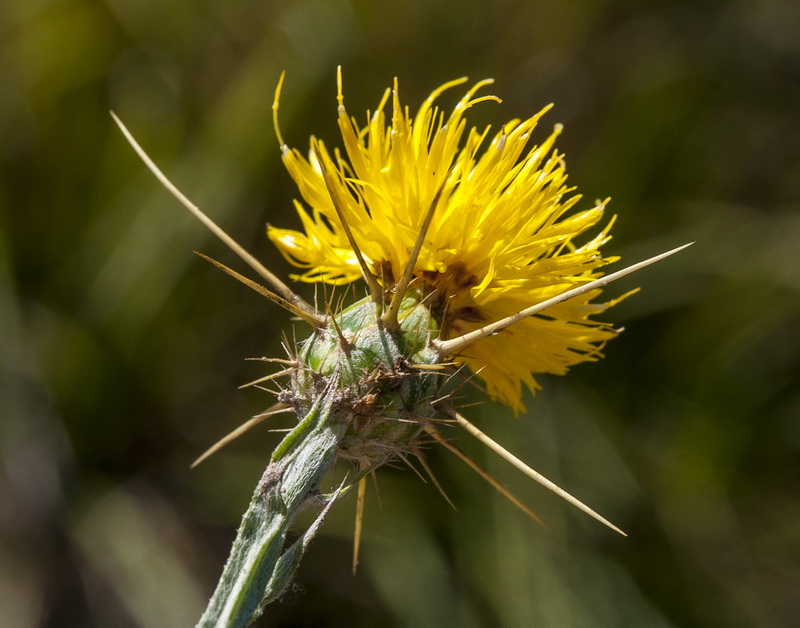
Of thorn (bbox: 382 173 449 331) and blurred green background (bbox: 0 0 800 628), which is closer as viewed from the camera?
thorn (bbox: 382 173 449 331)

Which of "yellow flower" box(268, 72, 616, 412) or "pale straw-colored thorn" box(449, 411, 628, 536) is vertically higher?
"yellow flower" box(268, 72, 616, 412)

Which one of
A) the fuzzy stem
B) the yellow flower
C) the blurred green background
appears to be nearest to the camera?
the fuzzy stem

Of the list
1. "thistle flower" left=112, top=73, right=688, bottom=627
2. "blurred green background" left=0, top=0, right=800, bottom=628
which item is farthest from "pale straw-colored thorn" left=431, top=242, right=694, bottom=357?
"blurred green background" left=0, top=0, right=800, bottom=628

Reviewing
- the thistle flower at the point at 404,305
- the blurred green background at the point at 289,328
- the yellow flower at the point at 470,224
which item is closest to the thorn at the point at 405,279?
the thistle flower at the point at 404,305

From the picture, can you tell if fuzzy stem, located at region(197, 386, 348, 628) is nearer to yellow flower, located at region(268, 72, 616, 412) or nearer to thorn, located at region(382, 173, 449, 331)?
thorn, located at region(382, 173, 449, 331)

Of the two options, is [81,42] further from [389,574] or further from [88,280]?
[389,574]

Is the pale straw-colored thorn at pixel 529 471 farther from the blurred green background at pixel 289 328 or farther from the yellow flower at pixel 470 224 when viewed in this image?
the blurred green background at pixel 289 328

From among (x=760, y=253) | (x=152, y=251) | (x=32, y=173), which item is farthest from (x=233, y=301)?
(x=760, y=253)
